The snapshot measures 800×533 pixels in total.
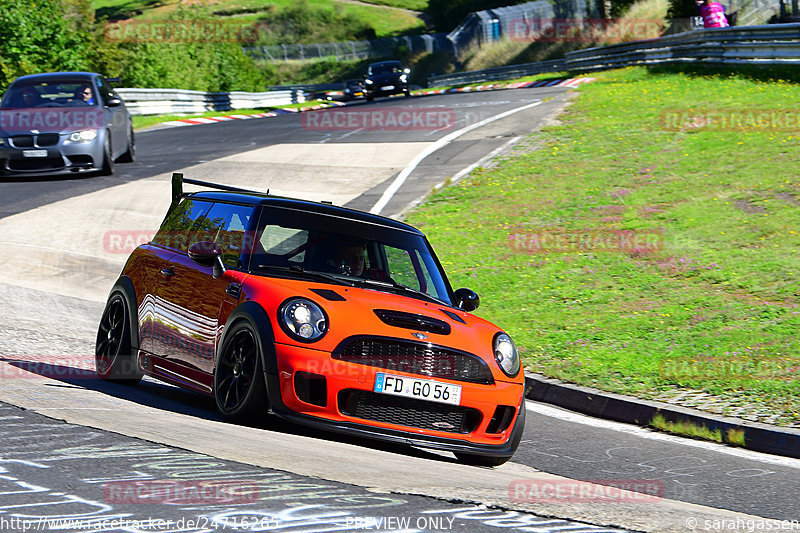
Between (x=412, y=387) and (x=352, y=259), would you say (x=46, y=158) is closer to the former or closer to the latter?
(x=352, y=259)

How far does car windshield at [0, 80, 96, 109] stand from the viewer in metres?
18.5

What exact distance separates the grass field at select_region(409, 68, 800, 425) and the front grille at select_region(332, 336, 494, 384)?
9.79 ft

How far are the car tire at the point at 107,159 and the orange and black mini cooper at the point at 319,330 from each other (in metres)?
11.3

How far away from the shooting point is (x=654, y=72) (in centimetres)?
3153

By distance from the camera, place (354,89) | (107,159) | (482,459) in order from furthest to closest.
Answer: (354,89), (107,159), (482,459)

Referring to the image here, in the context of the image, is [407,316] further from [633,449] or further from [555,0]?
[555,0]

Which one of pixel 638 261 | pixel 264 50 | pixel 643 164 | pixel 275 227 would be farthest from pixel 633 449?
A: pixel 264 50

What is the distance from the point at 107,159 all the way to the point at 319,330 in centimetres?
1387

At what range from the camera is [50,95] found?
18.9 m

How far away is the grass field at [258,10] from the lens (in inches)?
4122

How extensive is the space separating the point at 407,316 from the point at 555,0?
2024 inches

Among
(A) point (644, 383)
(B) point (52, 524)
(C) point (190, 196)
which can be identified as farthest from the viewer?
(A) point (644, 383)

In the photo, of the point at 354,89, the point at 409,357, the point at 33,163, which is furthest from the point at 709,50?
the point at 409,357

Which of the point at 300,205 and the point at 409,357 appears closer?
the point at 409,357
